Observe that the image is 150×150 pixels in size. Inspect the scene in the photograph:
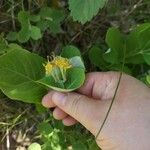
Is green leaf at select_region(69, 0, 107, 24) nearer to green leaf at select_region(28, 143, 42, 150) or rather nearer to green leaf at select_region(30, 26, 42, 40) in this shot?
green leaf at select_region(30, 26, 42, 40)

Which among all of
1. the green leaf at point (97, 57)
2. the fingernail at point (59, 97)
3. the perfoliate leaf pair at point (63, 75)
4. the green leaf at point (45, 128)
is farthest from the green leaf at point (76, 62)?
the green leaf at point (45, 128)

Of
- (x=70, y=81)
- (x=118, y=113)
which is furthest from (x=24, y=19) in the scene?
(x=118, y=113)

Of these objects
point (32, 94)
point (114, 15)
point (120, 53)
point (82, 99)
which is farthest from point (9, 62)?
point (114, 15)

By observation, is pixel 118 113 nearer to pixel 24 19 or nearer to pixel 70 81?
pixel 70 81

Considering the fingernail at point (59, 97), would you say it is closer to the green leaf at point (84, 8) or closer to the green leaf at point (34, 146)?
the green leaf at point (84, 8)

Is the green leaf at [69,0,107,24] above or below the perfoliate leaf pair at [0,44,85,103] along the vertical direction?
above

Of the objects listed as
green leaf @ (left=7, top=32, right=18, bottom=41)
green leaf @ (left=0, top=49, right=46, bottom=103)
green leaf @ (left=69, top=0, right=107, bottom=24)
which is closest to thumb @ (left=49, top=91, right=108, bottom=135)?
green leaf @ (left=0, top=49, right=46, bottom=103)
